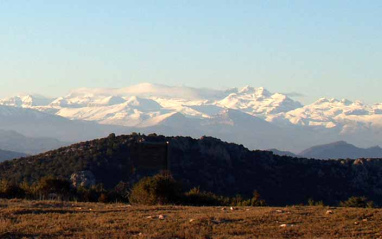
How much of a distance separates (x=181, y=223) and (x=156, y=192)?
12.6 meters

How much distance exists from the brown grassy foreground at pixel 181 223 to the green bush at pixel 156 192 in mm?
7540

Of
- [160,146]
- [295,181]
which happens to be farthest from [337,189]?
[160,146]

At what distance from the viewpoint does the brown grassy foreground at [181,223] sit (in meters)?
19.2

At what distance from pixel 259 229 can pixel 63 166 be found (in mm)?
53922

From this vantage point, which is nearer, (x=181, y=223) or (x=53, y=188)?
(x=181, y=223)

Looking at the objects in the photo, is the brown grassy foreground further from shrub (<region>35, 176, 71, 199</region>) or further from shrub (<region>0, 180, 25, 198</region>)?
shrub (<region>35, 176, 71, 199</region>)

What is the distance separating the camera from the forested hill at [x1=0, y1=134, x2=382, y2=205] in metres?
70.4

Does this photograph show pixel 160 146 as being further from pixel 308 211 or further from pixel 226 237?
pixel 226 237

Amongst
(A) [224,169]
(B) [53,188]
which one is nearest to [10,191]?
(B) [53,188]

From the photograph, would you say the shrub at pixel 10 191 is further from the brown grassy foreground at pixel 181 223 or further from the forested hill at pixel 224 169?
the forested hill at pixel 224 169

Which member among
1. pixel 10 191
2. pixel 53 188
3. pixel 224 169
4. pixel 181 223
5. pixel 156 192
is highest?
pixel 224 169

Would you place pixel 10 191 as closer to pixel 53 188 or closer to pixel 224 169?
pixel 53 188

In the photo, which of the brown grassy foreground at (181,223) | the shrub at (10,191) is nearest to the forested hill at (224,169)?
the shrub at (10,191)

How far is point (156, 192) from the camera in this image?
3341 cm
